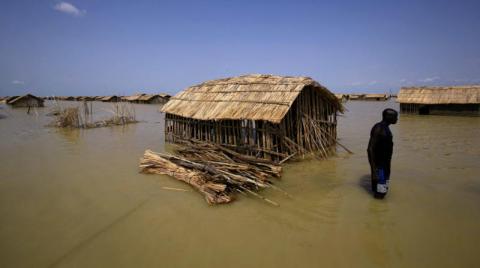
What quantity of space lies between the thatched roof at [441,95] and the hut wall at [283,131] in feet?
53.8

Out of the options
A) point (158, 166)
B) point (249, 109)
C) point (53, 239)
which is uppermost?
point (249, 109)

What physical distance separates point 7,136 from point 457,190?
57.8 ft

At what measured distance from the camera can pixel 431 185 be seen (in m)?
6.88

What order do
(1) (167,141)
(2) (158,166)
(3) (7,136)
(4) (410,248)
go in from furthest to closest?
1. (3) (7,136)
2. (1) (167,141)
3. (2) (158,166)
4. (4) (410,248)

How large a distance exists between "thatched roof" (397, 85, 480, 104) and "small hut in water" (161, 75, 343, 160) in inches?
644

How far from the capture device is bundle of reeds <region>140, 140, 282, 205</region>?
611 cm

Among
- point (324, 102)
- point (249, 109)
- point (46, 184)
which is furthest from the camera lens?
point (324, 102)

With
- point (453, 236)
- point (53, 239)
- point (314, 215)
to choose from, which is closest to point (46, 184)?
point (53, 239)

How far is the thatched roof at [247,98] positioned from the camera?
8.52 meters

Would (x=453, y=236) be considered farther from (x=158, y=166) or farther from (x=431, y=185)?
(x=158, y=166)

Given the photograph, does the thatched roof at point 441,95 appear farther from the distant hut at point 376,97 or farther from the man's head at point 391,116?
the distant hut at point 376,97

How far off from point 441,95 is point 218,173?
22.9 meters

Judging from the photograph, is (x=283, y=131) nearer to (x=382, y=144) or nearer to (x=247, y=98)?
(x=247, y=98)

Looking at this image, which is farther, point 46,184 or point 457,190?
point 46,184
